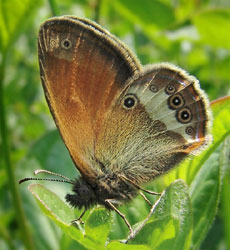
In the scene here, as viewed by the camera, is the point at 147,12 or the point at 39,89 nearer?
the point at 147,12

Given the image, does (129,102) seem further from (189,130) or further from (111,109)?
(189,130)

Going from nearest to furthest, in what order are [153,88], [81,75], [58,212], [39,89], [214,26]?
[58,212]
[81,75]
[153,88]
[214,26]
[39,89]

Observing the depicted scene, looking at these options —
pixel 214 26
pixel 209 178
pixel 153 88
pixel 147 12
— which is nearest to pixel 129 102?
pixel 153 88

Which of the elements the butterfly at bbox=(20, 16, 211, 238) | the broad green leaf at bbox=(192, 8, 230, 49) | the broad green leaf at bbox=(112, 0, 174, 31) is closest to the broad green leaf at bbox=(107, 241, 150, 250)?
the butterfly at bbox=(20, 16, 211, 238)

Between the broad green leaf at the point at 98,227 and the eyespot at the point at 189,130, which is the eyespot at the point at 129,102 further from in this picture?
the broad green leaf at the point at 98,227

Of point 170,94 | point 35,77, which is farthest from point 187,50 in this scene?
point 170,94

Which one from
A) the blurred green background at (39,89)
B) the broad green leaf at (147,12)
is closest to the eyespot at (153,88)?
the blurred green background at (39,89)
